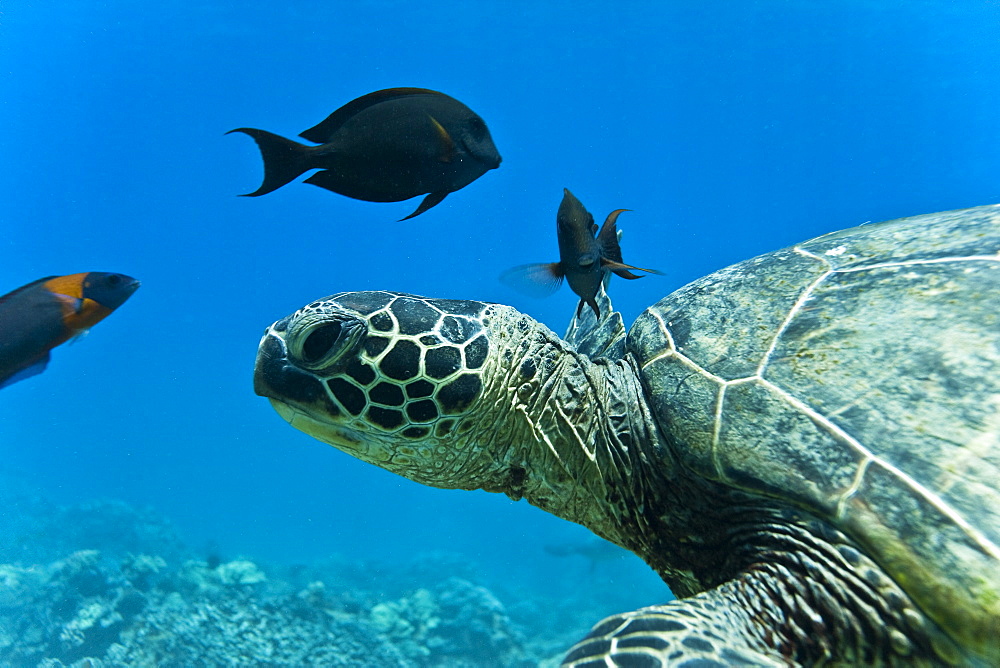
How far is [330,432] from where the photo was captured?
205 centimetres

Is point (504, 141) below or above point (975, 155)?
below

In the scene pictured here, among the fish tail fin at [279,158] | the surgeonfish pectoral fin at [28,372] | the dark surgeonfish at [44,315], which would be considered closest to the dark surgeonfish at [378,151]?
the fish tail fin at [279,158]

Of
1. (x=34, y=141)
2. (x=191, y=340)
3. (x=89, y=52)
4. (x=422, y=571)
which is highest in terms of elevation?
(x=89, y=52)

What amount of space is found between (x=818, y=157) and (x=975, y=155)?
11.4m

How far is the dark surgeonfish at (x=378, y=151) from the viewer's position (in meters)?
2.13

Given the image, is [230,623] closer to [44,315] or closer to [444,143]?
[44,315]

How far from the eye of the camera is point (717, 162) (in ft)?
143

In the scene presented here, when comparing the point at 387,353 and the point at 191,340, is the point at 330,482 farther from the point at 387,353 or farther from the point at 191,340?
the point at 387,353

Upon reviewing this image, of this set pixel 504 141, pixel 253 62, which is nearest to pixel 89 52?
pixel 253 62

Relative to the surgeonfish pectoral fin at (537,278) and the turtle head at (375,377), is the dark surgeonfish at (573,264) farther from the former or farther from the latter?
the turtle head at (375,377)

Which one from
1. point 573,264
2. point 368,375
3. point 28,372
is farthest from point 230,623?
point 573,264

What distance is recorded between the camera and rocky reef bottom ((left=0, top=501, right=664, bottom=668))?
8.19 meters

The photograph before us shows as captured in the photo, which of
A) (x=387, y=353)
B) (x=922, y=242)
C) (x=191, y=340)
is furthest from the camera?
(x=191, y=340)

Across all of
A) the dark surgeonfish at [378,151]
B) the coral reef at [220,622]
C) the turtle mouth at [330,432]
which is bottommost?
the coral reef at [220,622]
